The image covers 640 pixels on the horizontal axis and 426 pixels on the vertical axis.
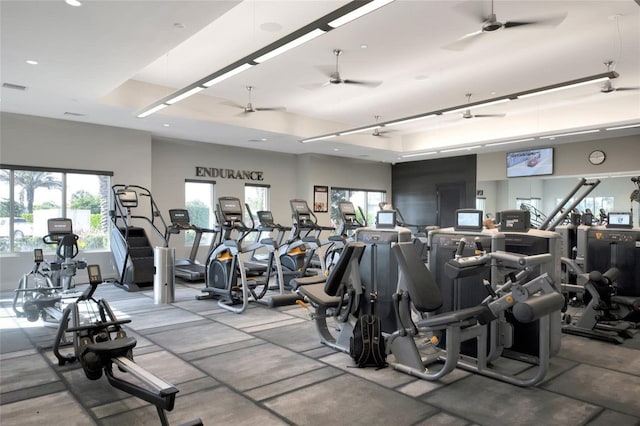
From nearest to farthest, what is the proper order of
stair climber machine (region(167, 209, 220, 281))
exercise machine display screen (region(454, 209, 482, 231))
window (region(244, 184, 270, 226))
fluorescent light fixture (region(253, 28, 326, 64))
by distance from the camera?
1. fluorescent light fixture (region(253, 28, 326, 64))
2. exercise machine display screen (region(454, 209, 482, 231))
3. stair climber machine (region(167, 209, 220, 281))
4. window (region(244, 184, 270, 226))

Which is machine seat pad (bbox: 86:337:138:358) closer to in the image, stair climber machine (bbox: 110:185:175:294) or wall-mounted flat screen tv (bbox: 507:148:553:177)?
stair climber machine (bbox: 110:185:175:294)

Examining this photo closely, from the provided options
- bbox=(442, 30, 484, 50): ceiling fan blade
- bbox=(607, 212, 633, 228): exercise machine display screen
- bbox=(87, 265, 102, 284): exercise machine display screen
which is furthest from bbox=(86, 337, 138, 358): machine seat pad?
bbox=(607, 212, 633, 228): exercise machine display screen

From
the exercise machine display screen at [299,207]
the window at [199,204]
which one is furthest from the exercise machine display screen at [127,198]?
the exercise machine display screen at [299,207]

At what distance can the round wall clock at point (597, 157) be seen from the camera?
9734mm

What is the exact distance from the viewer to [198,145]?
10266 millimetres

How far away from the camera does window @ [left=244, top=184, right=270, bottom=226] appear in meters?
11.3

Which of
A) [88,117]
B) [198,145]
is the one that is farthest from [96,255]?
[198,145]

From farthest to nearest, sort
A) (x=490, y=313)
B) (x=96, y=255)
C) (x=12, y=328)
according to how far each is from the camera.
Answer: (x=96, y=255), (x=12, y=328), (x=490, y=313)

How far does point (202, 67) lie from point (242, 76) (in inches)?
26.6

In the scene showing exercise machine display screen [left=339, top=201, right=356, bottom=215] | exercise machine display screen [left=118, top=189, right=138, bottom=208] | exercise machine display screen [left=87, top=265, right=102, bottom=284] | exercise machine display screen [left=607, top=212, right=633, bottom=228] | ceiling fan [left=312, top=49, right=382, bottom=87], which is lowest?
exercise machine display screen [left=87, top=265, right=102, bottom=284]

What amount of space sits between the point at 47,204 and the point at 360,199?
8.72 metres

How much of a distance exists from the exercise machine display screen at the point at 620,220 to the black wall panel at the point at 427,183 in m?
7.11

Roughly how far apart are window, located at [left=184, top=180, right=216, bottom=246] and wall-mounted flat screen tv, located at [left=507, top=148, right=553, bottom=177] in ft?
25.5

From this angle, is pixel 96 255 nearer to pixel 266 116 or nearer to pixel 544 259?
pixel 266 116
